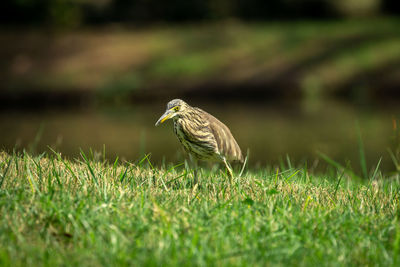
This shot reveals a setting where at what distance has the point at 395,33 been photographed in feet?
75.8

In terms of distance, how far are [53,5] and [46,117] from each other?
1193 centimetres

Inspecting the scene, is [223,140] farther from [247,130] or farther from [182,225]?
[247,130]

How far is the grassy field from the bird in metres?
0.88

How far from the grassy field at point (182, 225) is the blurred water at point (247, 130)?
391 cm

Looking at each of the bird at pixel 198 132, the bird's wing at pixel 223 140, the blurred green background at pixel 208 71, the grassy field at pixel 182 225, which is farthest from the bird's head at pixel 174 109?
the blurred green background at pixel 208 71

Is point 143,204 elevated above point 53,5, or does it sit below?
below

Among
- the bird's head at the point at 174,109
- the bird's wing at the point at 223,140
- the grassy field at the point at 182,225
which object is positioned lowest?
the grassy field at the point at 182,225

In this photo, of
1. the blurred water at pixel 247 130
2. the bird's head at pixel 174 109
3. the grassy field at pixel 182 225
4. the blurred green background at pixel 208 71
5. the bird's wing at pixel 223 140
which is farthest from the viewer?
the blurred green background at pixel 208 71

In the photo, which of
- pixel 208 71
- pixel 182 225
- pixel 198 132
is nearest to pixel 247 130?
pixel 198 132

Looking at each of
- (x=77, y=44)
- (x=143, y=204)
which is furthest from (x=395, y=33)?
(x=143, y=204)

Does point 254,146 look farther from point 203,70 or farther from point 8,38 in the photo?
point 8,38

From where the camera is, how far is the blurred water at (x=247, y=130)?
9.84 m

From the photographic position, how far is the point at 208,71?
857 inches

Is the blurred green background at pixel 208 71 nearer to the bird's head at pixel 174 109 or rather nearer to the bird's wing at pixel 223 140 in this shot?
the bird's wing at pixel 223 140
